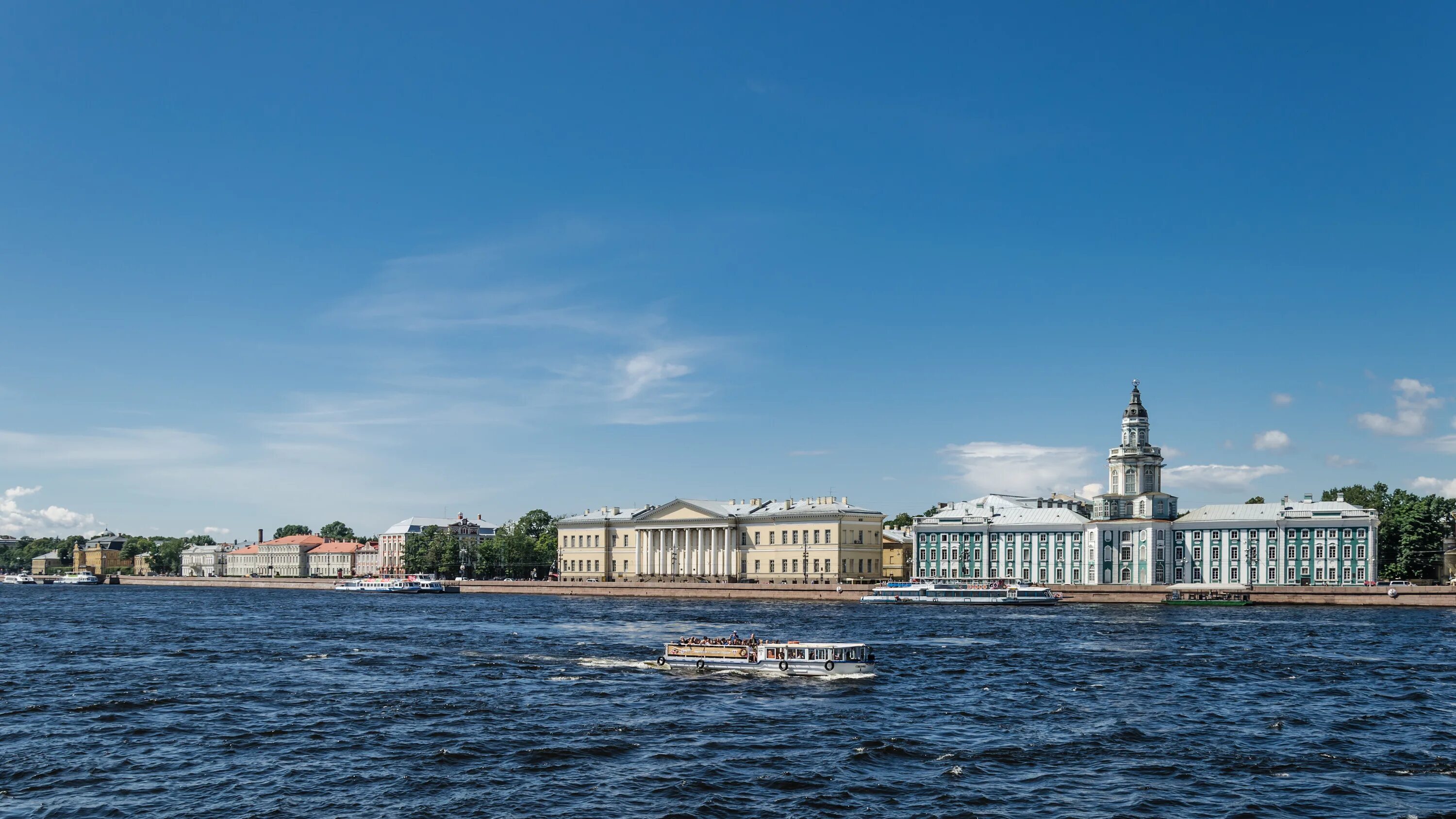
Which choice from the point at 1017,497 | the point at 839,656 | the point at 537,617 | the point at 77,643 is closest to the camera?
the point at 839,656

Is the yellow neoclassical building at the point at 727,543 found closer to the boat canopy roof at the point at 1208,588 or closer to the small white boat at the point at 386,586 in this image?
the small white boat at the point at 386,586

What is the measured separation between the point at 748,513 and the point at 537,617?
65332 millimetres

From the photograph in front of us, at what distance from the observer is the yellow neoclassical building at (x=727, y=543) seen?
474ft

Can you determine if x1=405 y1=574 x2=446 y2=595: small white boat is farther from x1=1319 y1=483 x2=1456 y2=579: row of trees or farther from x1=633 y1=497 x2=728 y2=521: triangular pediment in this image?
x1=1319 y1=483 x2=1456 y2=579: row of trees

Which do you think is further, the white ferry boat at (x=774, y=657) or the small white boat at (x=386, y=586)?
the small white boat at (x=386, y=586)

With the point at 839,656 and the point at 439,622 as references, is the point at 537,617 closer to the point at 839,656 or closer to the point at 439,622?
the point at 439,622

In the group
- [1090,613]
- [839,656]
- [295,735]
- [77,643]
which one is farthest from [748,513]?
[295,735]

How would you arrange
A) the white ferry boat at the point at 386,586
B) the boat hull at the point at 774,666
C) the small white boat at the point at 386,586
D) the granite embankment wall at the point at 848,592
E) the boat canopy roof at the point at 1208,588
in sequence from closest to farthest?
the boat hull at the point at 774,666 < the granite embankment wall at the point at 848,592 < the boat canopy roof at the point at 1208,588 < the small white boat at the point at 386,586 < the white ferry boat at the point at 386,586

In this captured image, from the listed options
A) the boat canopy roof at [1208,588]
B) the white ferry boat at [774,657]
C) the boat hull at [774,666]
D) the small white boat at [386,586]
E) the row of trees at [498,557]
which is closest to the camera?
the boat hull at [774,666]

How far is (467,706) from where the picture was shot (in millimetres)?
38312

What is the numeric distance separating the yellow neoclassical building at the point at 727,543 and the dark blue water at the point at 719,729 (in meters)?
77.7

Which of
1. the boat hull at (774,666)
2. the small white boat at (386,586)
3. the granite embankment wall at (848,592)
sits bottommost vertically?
the small white boat at (386,586)

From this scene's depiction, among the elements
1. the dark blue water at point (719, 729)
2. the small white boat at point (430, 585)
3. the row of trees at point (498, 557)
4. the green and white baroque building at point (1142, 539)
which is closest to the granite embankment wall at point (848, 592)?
the small white boat at point (430, 585)

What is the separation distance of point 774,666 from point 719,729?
1367 centimetres
